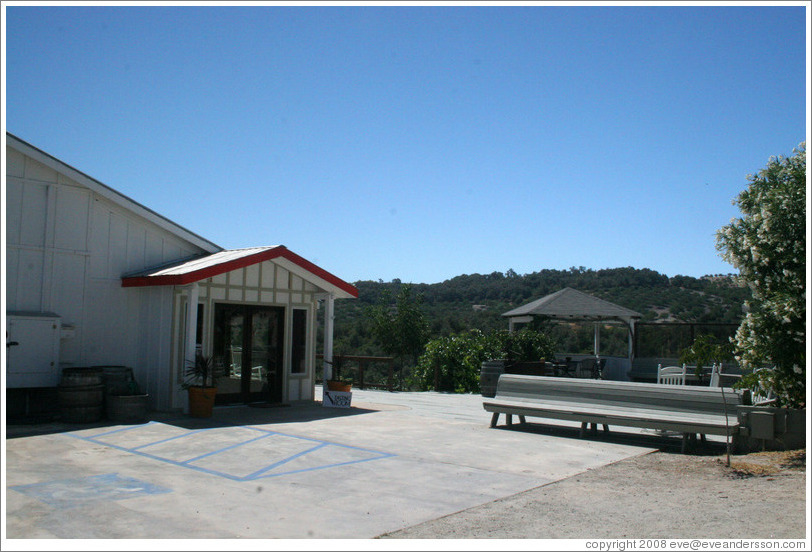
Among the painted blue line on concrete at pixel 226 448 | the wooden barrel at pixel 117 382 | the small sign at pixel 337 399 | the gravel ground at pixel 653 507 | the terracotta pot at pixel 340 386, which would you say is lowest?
the painted blue line on concrete at pixel 226 448

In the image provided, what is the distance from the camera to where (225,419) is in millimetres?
11492

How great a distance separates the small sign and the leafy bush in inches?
253

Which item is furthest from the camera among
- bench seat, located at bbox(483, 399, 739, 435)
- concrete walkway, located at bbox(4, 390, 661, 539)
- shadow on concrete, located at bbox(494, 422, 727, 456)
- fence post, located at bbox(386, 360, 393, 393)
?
fence post, located at bbox(386, 360, 393, 393)

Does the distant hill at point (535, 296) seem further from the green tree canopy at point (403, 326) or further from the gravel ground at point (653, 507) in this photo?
the gravel ground at point (653, 507)

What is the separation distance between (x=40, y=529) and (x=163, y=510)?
96cm

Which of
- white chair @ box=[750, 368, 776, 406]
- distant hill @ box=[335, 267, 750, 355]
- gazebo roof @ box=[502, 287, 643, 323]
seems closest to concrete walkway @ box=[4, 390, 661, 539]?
white chair @ box=[750, 368, 776, 406]

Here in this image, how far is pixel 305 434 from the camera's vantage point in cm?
1003

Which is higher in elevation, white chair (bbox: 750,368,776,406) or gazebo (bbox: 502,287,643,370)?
gazebo (bbox: 502,287,643,370)

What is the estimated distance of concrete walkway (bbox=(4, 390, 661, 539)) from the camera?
18.0 ft

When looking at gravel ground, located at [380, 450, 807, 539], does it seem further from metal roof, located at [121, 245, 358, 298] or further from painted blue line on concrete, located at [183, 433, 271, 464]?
metal roof, located at [121, 245, 358, 298]

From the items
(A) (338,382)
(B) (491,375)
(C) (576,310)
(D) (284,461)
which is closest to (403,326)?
(C) (576,310)

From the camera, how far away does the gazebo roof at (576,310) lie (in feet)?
65.2

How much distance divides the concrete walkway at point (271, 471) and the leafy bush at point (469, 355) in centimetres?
706

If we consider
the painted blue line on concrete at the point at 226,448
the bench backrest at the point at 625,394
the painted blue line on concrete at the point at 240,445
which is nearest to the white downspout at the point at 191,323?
the painted blue line on concrete at the point at 240,445
